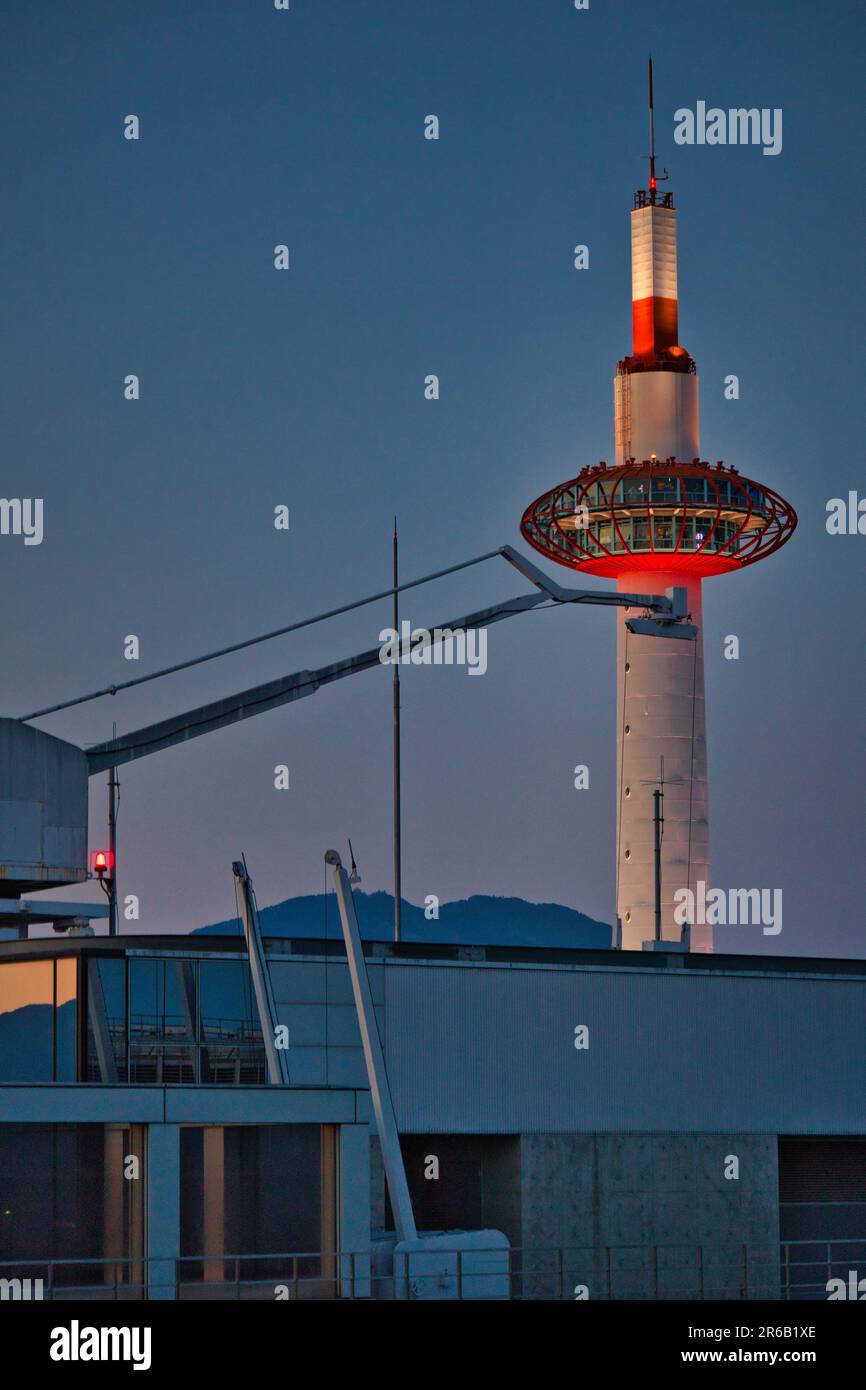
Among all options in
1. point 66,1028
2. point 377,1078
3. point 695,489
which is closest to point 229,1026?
point 66,1028

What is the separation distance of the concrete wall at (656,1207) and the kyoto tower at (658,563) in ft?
200

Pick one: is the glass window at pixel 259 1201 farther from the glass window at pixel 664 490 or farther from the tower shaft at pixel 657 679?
the glass window at pixel 664 490

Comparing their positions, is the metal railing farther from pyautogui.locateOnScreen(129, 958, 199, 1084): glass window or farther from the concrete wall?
pyautogui.locateOnScreen(129, 958, 199, 1084): glass window

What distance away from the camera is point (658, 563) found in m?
123

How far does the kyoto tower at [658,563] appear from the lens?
122m

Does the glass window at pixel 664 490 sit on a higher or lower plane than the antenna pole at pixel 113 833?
higher

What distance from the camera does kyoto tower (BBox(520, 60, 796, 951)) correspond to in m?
122

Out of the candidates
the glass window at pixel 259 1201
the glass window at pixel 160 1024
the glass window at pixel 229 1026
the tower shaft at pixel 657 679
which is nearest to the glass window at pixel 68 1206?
the glass window at pixel 259 1201

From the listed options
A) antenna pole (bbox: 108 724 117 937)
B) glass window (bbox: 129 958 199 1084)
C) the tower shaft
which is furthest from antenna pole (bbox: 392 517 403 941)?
the tower shaft
